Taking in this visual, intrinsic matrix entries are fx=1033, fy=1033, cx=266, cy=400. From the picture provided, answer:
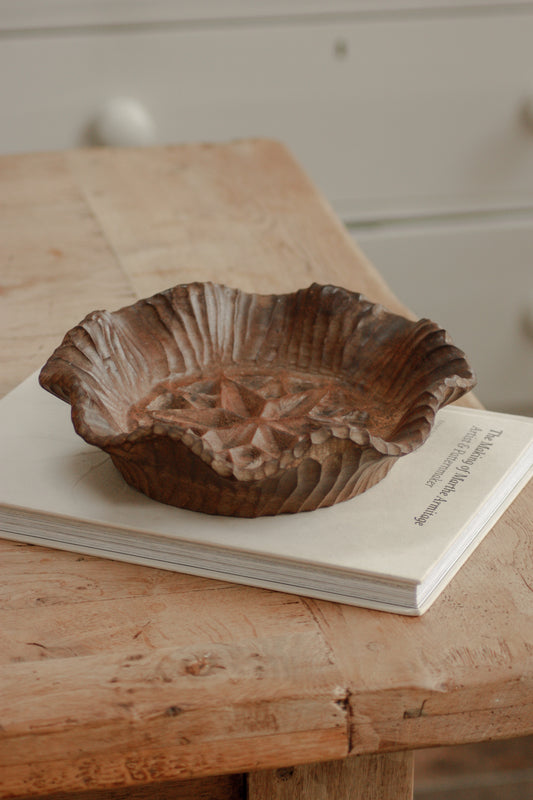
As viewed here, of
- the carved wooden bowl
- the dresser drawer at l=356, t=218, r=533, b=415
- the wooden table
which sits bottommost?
the dresser drawer at l=356, t=218, r=533, b=415

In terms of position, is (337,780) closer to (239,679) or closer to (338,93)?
(239,679)

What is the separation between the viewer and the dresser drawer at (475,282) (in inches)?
63.7

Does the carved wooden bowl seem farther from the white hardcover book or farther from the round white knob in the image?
the round white knob

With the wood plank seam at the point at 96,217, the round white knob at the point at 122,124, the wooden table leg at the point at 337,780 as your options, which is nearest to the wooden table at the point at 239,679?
the wooden table leg at the point at 337,780

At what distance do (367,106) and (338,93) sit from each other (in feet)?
0.16

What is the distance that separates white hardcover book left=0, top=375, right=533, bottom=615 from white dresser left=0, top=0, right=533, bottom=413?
3.24 ft

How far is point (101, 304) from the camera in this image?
868mm

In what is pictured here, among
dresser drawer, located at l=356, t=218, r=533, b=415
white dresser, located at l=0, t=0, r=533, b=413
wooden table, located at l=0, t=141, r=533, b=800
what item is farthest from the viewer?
dresser drawer, located at l=356, t=218, r=533, b=415

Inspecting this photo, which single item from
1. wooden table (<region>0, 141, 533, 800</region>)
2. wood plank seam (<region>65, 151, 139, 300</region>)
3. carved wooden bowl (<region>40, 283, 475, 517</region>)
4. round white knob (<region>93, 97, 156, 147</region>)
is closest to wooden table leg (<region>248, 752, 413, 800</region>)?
wooden table (<region>0, 141, 533, 800</region>)

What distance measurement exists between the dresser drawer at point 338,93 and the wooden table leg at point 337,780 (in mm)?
1172

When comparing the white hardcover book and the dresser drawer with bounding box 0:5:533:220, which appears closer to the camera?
the white hardcover book

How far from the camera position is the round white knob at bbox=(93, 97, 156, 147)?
1.49 metres

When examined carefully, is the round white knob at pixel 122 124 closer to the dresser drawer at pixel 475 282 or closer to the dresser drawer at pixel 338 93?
the dresser drawer at pixel 338 93

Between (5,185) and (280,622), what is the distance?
30.1 inches
